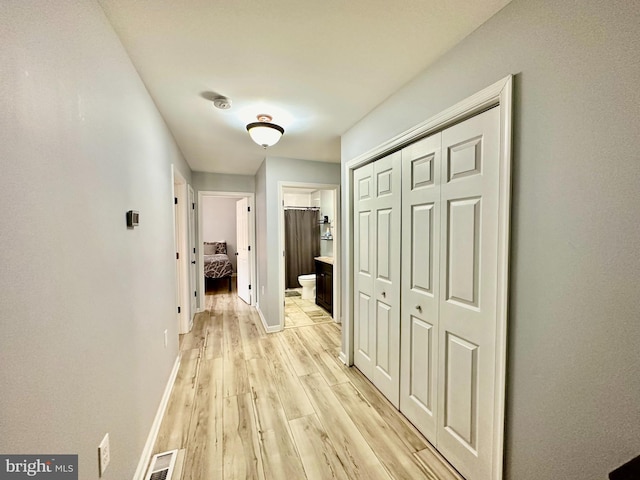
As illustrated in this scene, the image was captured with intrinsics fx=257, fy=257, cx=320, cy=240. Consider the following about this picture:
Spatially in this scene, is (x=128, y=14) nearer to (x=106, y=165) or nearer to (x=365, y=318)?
(x=106, y=165)

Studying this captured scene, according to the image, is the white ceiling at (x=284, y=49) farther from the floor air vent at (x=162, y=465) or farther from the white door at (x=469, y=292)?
the floor air vent at (x=162, y=465)

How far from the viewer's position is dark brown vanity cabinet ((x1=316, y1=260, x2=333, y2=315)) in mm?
4190

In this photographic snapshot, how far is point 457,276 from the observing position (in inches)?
55.2

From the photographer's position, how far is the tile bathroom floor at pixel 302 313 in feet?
12.7

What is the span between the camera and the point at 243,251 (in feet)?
16.3

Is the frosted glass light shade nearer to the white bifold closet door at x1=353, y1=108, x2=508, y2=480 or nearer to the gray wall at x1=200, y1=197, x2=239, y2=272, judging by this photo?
the white bifold closet door at x1=353, y1=108, x2=508, y2=480

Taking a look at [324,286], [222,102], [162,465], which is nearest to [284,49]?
[222,102]

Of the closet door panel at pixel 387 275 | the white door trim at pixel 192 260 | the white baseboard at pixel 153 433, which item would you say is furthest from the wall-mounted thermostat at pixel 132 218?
the white door trim at pixel 192 260

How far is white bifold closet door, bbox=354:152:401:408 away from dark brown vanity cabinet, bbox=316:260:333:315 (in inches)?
65.8

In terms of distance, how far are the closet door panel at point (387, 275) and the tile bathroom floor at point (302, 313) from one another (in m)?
1.77

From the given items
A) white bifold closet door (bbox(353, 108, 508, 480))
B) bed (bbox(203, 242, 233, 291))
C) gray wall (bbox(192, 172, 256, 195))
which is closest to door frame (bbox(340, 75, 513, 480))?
white bifold closet door (bbox(353, 108, 508, 480))

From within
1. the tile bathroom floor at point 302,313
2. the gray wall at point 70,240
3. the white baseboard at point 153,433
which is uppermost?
the gray wall at point 70,240

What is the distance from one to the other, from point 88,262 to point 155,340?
113cm

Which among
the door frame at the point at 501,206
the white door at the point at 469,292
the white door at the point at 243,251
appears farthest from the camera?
the white door at the point at 243,251
